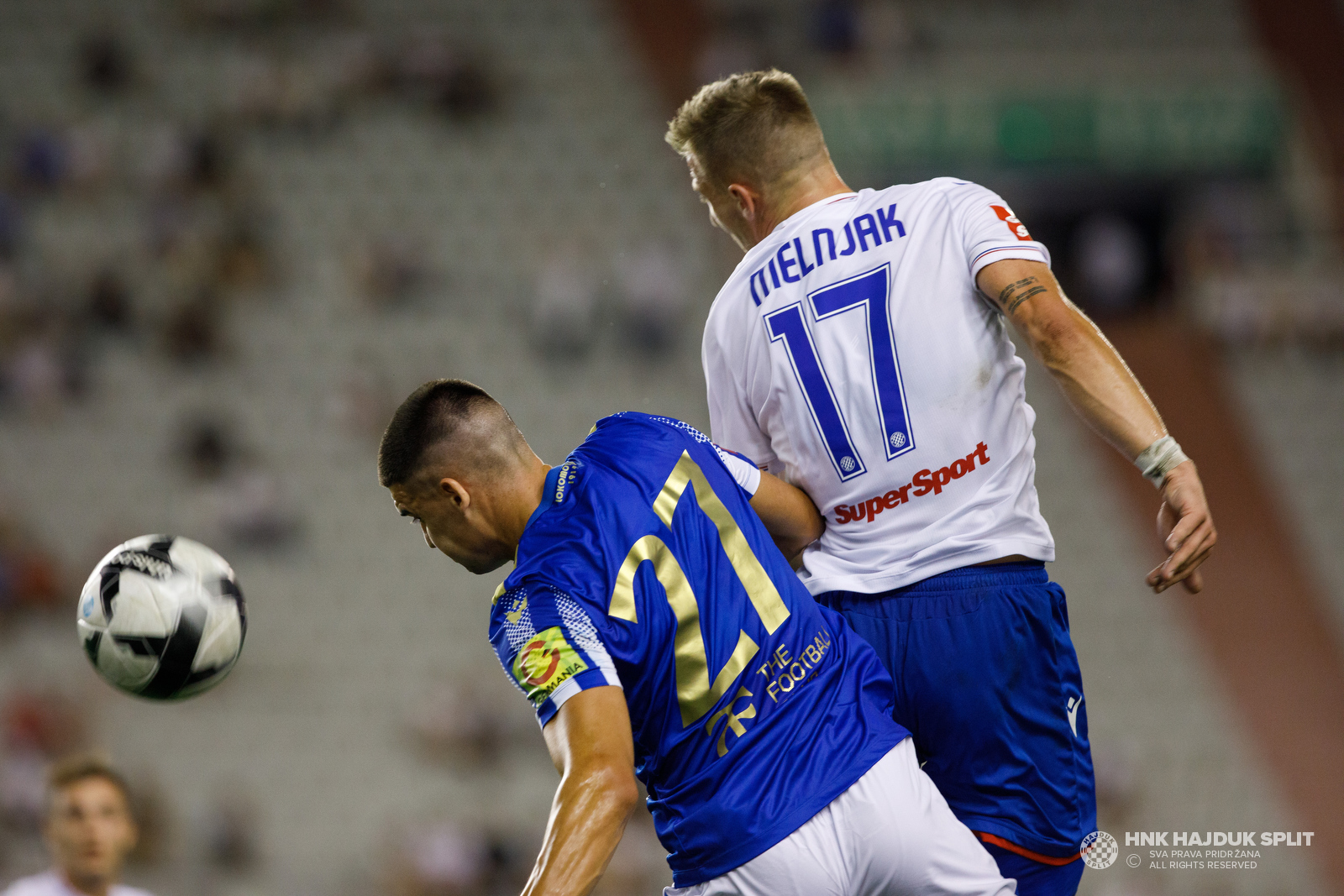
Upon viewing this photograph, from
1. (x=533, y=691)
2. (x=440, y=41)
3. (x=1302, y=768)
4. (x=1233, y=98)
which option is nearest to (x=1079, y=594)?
(x=1302, y=768)

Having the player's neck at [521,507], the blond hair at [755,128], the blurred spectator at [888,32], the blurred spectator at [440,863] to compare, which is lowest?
the blurred spectator at [440,863]

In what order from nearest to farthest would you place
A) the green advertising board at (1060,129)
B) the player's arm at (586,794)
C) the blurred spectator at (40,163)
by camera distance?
the player's arm at (586,794) < the blurred spectator at (40,163) < the green advertising board at (1060,129)

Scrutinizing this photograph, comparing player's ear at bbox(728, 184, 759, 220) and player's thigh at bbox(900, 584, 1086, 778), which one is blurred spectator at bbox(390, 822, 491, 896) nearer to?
player's thigh at bbox(900, 584, 1086, 778)

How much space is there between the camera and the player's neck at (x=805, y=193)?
12.3ft

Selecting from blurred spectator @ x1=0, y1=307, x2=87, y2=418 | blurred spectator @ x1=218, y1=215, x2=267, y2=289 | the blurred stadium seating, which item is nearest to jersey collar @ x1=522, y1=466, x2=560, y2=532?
the blurred stadium seating

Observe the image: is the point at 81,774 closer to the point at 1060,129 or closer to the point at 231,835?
the point at 231,835

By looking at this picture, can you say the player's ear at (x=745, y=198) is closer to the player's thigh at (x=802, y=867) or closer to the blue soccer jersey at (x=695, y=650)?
the blue soccer jersey at (x=695, y=650)

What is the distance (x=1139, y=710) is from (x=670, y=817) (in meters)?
13.3

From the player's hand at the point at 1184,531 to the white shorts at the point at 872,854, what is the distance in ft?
2.41

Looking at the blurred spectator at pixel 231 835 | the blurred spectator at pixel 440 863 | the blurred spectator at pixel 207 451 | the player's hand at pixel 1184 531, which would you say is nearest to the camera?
the player's hand at pixel 1184 531

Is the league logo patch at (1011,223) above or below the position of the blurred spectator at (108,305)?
below

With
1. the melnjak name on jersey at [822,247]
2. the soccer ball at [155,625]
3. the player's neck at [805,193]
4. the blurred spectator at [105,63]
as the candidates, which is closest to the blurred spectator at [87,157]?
the blurred spectator at [105,63]

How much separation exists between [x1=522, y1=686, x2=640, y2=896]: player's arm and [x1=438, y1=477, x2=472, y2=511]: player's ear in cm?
65

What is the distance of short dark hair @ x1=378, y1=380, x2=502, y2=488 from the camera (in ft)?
10.8
